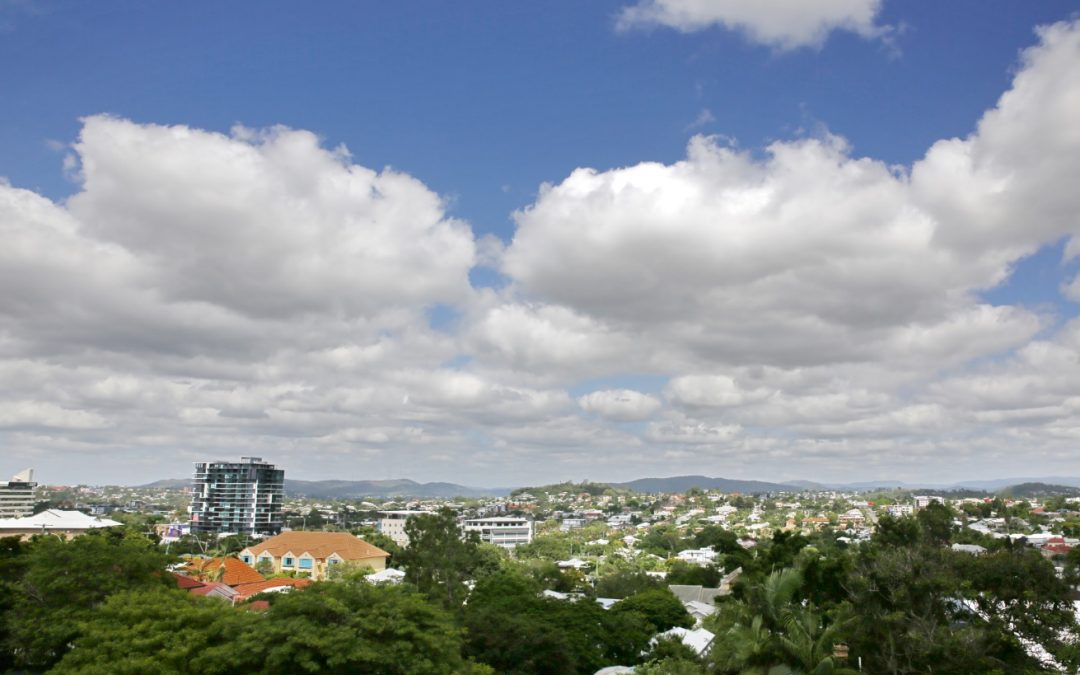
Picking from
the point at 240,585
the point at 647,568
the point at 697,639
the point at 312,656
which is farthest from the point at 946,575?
the point at 647,568

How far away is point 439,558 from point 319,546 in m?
43.4

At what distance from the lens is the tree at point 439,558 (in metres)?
32.5

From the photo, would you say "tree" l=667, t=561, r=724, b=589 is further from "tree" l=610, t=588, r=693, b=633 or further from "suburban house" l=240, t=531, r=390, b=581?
"suburban house" l=240, t=531, r=390, b=581

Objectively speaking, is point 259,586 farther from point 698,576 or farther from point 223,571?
point 698,576

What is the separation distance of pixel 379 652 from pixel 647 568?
67414 millimetres

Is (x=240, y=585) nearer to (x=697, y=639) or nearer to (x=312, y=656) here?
(x=697, y=639)

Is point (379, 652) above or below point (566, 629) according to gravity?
above

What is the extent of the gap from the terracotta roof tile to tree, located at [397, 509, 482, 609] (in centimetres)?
3867

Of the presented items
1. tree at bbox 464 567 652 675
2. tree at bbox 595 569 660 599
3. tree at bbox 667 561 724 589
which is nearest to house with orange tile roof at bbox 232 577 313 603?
tree at bbox 464 567 652 675

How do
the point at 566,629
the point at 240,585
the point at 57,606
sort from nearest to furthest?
the point at 57,606 < the point at 566,629 < the point at 240,585

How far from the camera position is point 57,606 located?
24.0m

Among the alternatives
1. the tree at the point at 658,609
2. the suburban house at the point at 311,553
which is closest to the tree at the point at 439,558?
the tree at the point at 658,609

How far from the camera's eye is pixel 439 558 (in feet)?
108

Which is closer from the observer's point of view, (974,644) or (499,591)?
(974,644)
